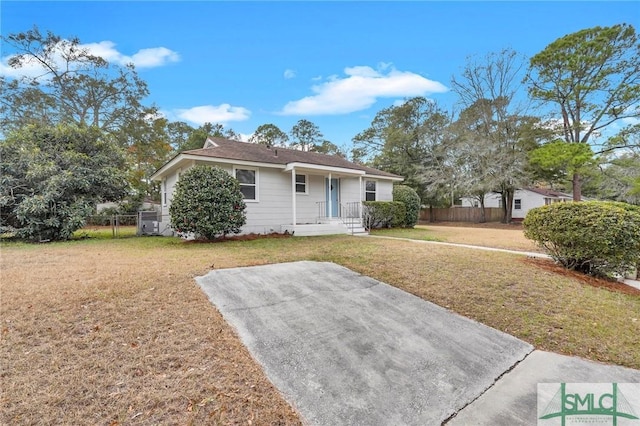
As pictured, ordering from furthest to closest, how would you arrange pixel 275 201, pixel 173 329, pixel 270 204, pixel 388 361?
pixel 275 201 → pixel 270 204 → pixel 173 329 → pixel 388 361

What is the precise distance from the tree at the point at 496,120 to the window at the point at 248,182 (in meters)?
17.6

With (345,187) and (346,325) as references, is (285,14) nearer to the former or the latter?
(345,187)

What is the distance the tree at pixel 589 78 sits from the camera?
1752cm

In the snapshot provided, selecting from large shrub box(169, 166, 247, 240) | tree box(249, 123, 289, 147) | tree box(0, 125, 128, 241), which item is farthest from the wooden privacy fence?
tree box(0, 125, 128, 241)

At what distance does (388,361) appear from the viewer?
9.03 feet

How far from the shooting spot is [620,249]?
530 cm

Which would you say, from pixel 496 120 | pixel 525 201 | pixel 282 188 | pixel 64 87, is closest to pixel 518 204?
pixel 525 201

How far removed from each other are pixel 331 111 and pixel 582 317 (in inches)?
829

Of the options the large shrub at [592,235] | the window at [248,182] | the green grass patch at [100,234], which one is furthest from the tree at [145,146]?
the large shrub at [592,235]

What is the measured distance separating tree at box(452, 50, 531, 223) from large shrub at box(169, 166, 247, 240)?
63.4 feet

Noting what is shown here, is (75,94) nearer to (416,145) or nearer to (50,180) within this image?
(50,180)

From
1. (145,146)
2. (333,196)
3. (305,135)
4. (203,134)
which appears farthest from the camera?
(305,135)

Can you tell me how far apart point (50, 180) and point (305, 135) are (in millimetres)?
26076

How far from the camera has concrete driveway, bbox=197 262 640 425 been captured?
217 cm
